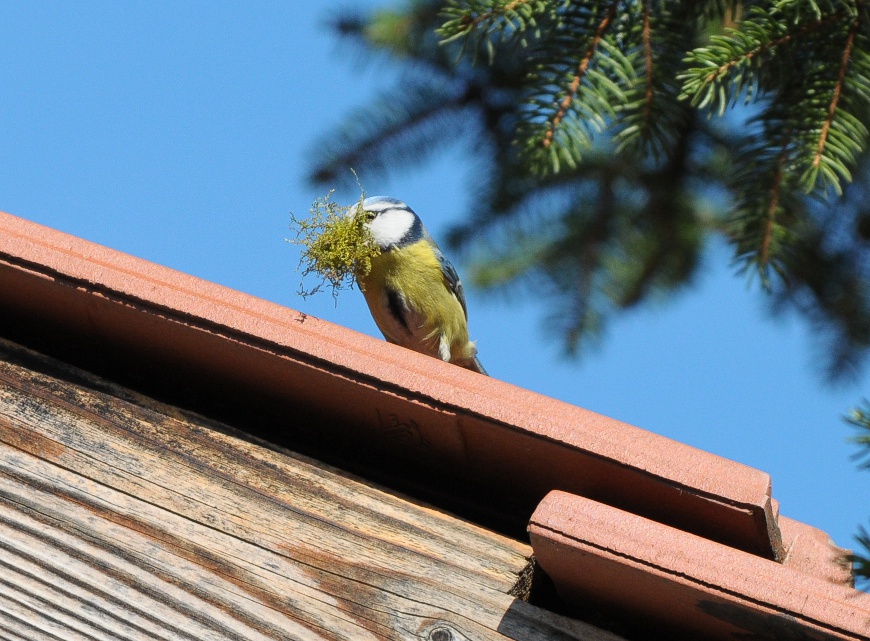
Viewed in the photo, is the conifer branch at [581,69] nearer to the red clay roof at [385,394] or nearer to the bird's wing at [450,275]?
the red clay roof at [385,394]

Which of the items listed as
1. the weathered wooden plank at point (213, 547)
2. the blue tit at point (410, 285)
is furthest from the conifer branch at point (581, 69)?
the weathered wooden plank at point (213, 547)

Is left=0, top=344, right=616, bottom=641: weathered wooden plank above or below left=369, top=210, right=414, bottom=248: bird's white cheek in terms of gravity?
below

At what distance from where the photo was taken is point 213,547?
137 centimetres

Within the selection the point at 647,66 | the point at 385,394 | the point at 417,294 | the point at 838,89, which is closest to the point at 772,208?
the point at 838,89

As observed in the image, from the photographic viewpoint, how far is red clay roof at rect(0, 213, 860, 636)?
122 centimetres

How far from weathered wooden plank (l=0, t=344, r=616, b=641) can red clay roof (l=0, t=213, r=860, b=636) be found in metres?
0.09

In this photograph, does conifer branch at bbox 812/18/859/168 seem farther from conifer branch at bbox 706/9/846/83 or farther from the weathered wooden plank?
the weathered wooden plank

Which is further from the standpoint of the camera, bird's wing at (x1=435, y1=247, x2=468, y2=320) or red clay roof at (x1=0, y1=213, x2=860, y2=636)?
bird's wing at (x1=435, y1=247, x2=468, y2=320)

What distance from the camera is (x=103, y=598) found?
1345mm

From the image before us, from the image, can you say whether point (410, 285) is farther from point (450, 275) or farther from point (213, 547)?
point (213, 547)

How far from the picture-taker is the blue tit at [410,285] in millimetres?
2756

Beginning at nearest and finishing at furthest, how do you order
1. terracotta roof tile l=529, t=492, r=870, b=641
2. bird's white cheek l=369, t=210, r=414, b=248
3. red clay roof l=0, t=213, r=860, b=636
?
terracotta roof tile l=529, t=492, r=870, b=641 → red clay roof l=0, t=213, r=860, b=636 → bird's white cheek l=369, t=210, r=414, b=248

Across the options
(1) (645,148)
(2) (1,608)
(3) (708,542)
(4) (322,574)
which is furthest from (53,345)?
(1) (645,148)

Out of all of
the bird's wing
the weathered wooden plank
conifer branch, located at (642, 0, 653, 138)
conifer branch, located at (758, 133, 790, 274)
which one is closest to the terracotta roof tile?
the weathered wooden plank
